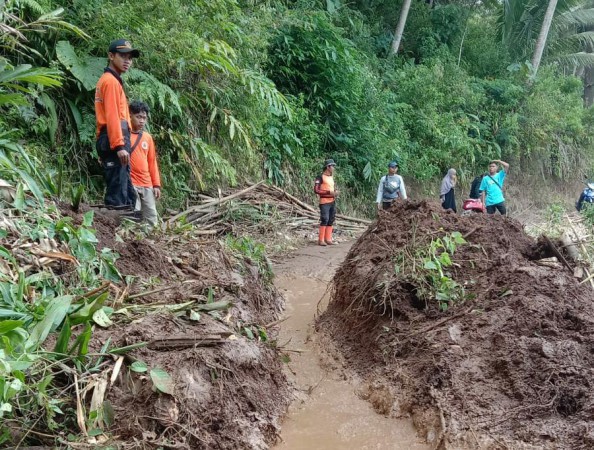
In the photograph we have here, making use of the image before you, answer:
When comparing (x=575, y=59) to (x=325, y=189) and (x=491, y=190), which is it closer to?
(x=491, y=190)

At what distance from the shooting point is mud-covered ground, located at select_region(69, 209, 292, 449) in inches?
112

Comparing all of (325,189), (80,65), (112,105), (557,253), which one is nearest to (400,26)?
(325,189)

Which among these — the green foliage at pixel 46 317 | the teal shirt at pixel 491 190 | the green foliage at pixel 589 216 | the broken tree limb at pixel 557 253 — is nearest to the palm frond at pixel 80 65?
the green foliage at pixel 46 317

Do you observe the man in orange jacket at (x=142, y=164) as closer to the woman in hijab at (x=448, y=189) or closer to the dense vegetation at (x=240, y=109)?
the dense vegetation at (x=240, y=109)

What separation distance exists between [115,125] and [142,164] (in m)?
0.68

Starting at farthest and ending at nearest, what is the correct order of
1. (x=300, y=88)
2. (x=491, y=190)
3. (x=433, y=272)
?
(x=300, y=88) < (x=491, y=190) < (x=433, y=272)

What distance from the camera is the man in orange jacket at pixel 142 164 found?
18.9ft

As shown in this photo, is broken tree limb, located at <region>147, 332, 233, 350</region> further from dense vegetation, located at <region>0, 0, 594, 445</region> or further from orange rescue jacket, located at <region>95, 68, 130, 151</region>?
orange rescue jacket, located at <region>95, 68, 130, 151</region>

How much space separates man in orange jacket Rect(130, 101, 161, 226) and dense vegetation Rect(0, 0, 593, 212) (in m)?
0.87

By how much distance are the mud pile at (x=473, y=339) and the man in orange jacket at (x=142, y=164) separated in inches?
92.7

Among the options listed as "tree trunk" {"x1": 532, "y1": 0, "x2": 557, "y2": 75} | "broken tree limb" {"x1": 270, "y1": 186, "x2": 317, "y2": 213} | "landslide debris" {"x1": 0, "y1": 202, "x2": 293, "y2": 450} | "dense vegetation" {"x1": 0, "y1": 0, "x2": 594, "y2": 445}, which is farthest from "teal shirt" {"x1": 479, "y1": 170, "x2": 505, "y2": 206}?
"tree trunk" {"x1": 532, "y1": 0, "x2": 557, "y2": 75}

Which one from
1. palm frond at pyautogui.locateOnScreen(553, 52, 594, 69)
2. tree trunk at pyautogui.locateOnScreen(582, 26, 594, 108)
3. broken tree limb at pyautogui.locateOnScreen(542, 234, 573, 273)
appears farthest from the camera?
tree trunk at pyautogui.locateOnScreen(582, 26, 594, 108)

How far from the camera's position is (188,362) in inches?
126

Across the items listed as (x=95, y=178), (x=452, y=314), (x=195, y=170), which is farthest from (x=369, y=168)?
(x=452, y=314)
